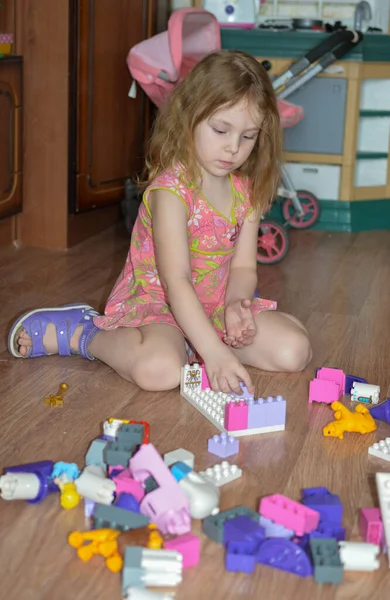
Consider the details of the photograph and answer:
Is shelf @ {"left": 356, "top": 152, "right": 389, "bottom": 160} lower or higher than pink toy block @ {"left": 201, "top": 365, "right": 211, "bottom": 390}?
higher

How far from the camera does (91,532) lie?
1.10 meters

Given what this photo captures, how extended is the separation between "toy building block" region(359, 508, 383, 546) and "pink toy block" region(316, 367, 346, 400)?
1.61ft

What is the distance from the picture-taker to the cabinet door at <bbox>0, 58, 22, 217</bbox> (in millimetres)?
2381

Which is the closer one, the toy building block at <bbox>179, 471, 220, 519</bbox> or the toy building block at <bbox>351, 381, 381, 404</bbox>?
the toy building block at <bbox>179, 471, 220, 519</bbox>

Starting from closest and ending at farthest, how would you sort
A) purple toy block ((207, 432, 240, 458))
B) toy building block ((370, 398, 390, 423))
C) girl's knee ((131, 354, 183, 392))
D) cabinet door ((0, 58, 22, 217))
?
purple toy block ((207, 432, 240, 458)) < toy building block ((370, 398, 390, 423)) < girl's knee ((131, 354, 183, 392)) < cabinet door ((0, 58, 22, 217))

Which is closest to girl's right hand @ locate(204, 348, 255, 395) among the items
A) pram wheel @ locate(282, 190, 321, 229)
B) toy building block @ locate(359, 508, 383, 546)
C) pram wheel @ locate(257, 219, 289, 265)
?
toy building block @ locate(359, 508, 383, 546)

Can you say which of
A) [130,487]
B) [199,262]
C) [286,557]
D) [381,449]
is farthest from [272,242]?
[286,557]

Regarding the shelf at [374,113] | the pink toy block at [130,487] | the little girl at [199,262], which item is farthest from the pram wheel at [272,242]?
the pink toy block at [130,487]

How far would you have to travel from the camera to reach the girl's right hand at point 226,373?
1431 mm

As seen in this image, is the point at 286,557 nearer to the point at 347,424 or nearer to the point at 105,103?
the point at 347,424

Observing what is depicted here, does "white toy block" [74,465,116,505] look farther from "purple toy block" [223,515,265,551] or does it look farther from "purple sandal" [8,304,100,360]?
"purple sandal" [8,304,100,360]

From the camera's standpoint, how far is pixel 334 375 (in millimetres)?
1626

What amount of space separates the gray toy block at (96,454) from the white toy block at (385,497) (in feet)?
1.26

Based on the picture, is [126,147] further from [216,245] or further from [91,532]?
[91,532]
